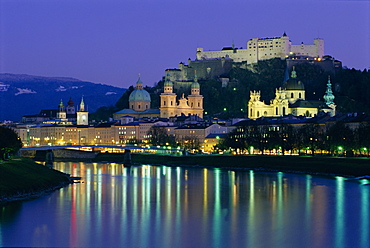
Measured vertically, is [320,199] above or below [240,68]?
below

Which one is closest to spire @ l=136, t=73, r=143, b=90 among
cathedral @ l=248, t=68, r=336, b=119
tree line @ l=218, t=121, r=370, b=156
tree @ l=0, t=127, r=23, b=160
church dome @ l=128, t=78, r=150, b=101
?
church dome @ l=128, t=78, r=150, b=101

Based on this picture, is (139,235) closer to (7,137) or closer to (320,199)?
(320,199)

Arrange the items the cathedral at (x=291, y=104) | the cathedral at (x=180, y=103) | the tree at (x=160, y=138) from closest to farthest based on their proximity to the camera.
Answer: the tree at (x=160, y=138)
the cathedral at (x=291, y=104)
the cathedral at (x=180, y=103)

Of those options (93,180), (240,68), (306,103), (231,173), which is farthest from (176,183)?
(240,68)

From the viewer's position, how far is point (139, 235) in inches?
1163

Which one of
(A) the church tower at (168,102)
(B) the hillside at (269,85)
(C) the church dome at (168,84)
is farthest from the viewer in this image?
(C) the church dome at (168,84)

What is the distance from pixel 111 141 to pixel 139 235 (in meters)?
71.7

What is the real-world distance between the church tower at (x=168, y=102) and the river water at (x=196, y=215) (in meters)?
59.5

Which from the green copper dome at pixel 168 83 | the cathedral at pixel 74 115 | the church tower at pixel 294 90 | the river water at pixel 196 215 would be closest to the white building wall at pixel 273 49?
the church tower at pixel 294 90

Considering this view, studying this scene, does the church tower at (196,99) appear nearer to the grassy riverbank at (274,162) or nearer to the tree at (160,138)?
the tree at (160,138)

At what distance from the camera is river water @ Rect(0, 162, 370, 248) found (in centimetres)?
2889

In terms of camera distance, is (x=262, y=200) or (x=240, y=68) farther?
(x=240, y=68)

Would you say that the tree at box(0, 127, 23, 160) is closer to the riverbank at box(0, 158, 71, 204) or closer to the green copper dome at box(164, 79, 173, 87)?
the riverbank at box(0, 158, 71, 204)

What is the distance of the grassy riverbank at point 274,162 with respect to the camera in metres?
50.6
